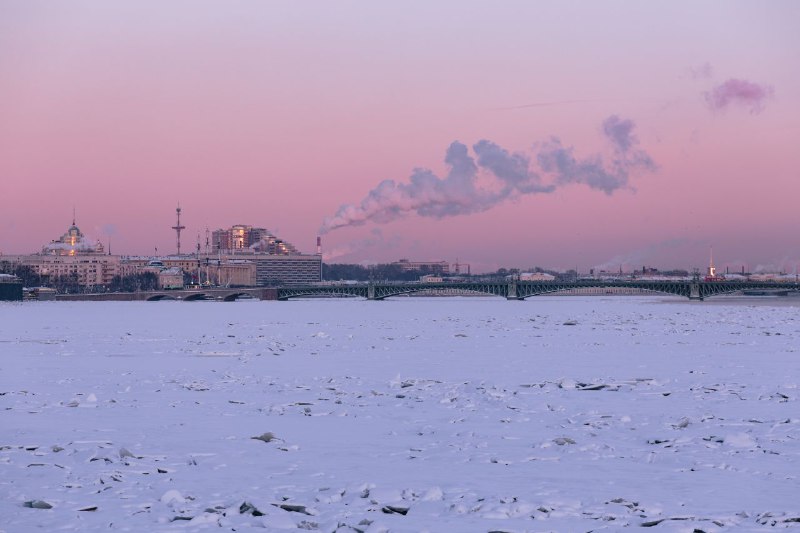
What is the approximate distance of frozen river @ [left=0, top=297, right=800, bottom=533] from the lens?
9.75 m

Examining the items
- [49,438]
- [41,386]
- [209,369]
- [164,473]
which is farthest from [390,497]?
[209,369]

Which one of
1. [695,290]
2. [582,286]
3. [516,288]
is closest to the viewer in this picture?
[582,286]

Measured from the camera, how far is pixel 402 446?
43.9 ft

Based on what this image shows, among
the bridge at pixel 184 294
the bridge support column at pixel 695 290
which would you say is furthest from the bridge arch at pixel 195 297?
the bridge support column at pixel 695 290

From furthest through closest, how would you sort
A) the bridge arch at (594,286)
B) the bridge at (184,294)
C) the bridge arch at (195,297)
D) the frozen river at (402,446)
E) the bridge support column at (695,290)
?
the bridge arch at (195,297) < the bridge at (184,294) < the bridge support column at (695,290) < the bridge arch at (594,286) < the frozen river at (402,446)

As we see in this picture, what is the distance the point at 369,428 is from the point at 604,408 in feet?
14.3

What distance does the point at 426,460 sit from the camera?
40.6 feet

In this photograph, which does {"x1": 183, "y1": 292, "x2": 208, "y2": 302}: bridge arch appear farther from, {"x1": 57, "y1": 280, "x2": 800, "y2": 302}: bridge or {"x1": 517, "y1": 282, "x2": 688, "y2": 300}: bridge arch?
{"x1": 517, "y1": 282, "x2": 688, "y2": 300}: bridge arch

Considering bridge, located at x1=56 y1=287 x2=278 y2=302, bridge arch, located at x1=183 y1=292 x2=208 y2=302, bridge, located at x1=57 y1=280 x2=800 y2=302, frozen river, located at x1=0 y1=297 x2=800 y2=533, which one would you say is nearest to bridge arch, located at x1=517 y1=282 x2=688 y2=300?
bridge, located at x1=57 y1=280 x2=800 y2=302

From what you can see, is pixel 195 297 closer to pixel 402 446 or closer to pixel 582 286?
pixel 582 286

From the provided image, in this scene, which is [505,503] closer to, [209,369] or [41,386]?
[41,386]

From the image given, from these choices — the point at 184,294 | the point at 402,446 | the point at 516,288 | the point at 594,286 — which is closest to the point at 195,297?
the point at 184,294

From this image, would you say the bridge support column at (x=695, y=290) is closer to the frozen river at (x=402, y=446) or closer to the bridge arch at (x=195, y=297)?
the bridge arch at (x=195, y=297)

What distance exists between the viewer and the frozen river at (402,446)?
975cm
